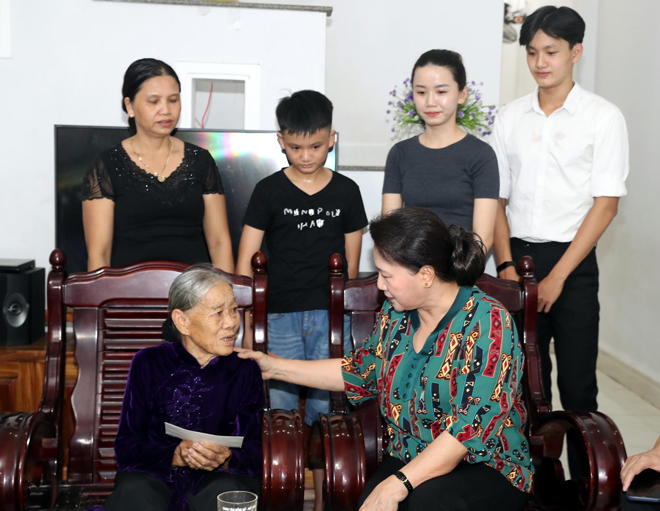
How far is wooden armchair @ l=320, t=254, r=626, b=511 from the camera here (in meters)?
1.59

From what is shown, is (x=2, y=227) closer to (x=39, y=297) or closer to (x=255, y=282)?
(x=39, y=297)

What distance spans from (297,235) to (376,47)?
293 centimetres

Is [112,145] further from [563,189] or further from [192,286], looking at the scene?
[563,189]

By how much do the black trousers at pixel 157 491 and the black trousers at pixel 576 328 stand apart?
119 centimetres

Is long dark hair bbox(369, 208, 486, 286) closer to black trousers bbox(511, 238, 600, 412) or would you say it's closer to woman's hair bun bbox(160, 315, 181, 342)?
woman's hair bun bbox(160, 315, 181, 342)

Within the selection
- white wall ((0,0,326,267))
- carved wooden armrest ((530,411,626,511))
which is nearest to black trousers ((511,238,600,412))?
carved wooden armrest ((530,411,626,511))

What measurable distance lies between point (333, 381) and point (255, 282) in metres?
0.37

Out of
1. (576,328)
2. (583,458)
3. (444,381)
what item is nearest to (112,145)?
(444,381)

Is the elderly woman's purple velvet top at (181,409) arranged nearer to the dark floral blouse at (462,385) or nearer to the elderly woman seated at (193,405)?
the elderly woman seated at (193,405)

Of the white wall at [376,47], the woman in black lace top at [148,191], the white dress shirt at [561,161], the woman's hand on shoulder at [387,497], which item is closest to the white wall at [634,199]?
the white wall at [376,47]

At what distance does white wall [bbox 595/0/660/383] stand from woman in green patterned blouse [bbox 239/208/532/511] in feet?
8.92

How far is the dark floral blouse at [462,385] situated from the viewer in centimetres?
155

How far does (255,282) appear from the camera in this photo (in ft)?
6.53

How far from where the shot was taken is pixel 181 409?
1.76m
